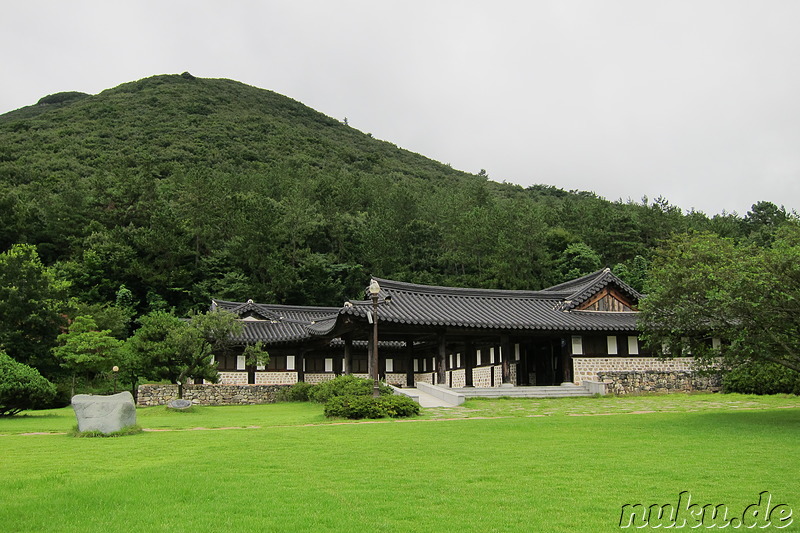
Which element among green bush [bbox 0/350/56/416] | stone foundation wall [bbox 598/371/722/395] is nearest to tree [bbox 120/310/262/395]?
green bush [bbox 0/350/56/416]

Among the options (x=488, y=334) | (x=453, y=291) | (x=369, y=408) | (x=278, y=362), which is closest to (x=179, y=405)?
(x=369, y=408)

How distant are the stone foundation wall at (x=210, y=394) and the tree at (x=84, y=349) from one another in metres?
5.79

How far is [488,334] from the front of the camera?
97.2 ft

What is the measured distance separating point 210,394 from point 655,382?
20.9m

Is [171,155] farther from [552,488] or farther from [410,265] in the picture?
[552,488]

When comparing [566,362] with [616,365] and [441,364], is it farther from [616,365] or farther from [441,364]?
[441,364]

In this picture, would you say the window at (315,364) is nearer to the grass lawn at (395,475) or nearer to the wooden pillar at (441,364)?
the wooden pillar at (441,364)

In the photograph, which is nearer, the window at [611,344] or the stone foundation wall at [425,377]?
the window at [611,344]

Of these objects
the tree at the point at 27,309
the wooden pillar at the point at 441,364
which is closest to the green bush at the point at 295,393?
the wooden pillar at the point at 441,364

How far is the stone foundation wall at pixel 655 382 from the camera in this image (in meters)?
27.7

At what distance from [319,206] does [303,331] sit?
28.2 meters

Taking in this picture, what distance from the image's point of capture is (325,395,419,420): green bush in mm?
18891

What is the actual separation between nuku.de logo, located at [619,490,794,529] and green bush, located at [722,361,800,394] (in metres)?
20.1

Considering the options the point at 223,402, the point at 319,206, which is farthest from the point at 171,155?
the point at 223,402
